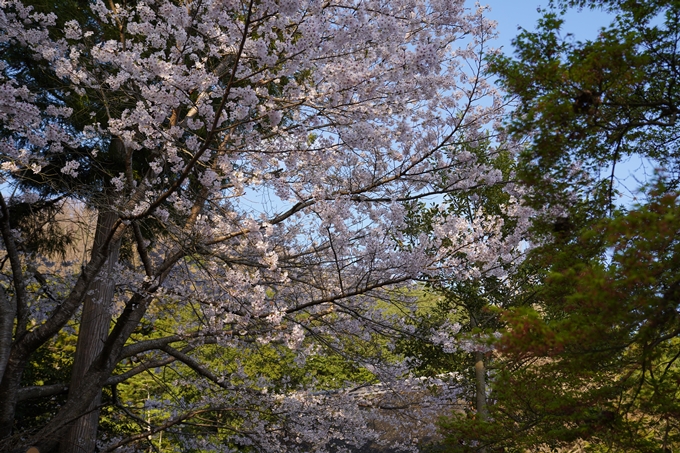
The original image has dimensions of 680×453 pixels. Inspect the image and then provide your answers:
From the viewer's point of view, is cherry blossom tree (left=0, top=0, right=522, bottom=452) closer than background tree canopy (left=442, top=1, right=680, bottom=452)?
No

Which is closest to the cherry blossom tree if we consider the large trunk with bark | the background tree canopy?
the large trunk with bark

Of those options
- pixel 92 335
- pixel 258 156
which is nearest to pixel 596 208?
pixel 258 156

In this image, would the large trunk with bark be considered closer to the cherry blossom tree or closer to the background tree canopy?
the cherry blossom tree

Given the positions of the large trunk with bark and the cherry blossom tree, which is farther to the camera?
the large trunk with bark

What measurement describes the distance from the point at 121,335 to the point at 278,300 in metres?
1.93

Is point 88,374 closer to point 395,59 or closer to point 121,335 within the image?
point 121,335

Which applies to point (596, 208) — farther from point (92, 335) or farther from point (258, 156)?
point (92, 335)

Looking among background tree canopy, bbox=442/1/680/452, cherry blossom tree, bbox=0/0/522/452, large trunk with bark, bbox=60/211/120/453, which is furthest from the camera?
large trunk with bark, bbox=60/211/120/453

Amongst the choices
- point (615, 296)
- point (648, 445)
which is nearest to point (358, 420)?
point (648, 445)

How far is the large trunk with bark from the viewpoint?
7.43 metres

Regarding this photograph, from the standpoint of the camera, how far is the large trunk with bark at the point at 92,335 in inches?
292

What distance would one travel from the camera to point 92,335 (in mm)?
7992

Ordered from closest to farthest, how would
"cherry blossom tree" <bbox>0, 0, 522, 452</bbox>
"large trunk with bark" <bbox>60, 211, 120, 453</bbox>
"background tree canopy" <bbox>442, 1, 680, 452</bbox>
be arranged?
"background tree canopy" <bbox>442, 1, 680, 452</bbox>
"cherry blossom tree" <bbox>0, 0, 522, 452</bbox>
"large trunk with bark" <bbox>60, 211, 120, 453</bbox>

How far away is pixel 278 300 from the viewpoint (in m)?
7.21
